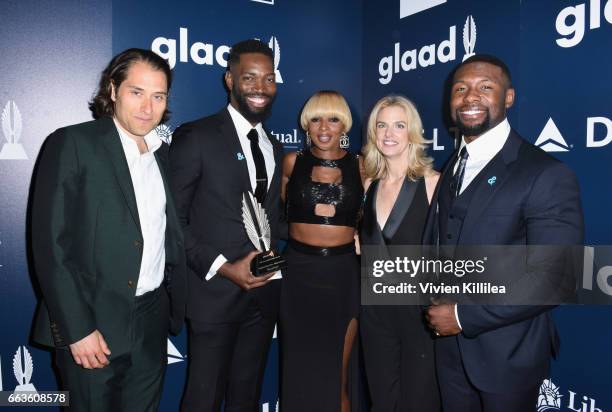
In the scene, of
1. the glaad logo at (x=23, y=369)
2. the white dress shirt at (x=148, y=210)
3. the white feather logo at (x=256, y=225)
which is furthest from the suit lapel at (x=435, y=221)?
the glaad logo at (x=23, y=369)

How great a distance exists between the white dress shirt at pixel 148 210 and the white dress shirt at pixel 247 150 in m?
0.47

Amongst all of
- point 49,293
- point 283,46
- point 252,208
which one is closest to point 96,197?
point 49,293

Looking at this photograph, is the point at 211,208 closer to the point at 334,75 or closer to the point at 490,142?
the point at 490,142

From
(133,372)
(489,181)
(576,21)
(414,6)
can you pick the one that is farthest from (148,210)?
(414,6)

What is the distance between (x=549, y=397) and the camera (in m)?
2.88

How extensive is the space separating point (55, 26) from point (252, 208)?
2010 millimetres

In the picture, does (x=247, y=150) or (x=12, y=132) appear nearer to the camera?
(x=247, y=150)

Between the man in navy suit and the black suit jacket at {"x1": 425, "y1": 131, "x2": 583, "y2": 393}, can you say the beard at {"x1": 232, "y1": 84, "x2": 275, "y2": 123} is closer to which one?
the man in navy suit

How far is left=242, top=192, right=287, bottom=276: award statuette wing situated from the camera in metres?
2.62

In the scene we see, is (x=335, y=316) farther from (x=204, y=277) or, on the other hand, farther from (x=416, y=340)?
(x=204, y=277)

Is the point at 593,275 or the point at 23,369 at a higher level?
the point at 593,275

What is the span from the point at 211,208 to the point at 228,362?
1016mm

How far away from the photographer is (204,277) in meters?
2.80
